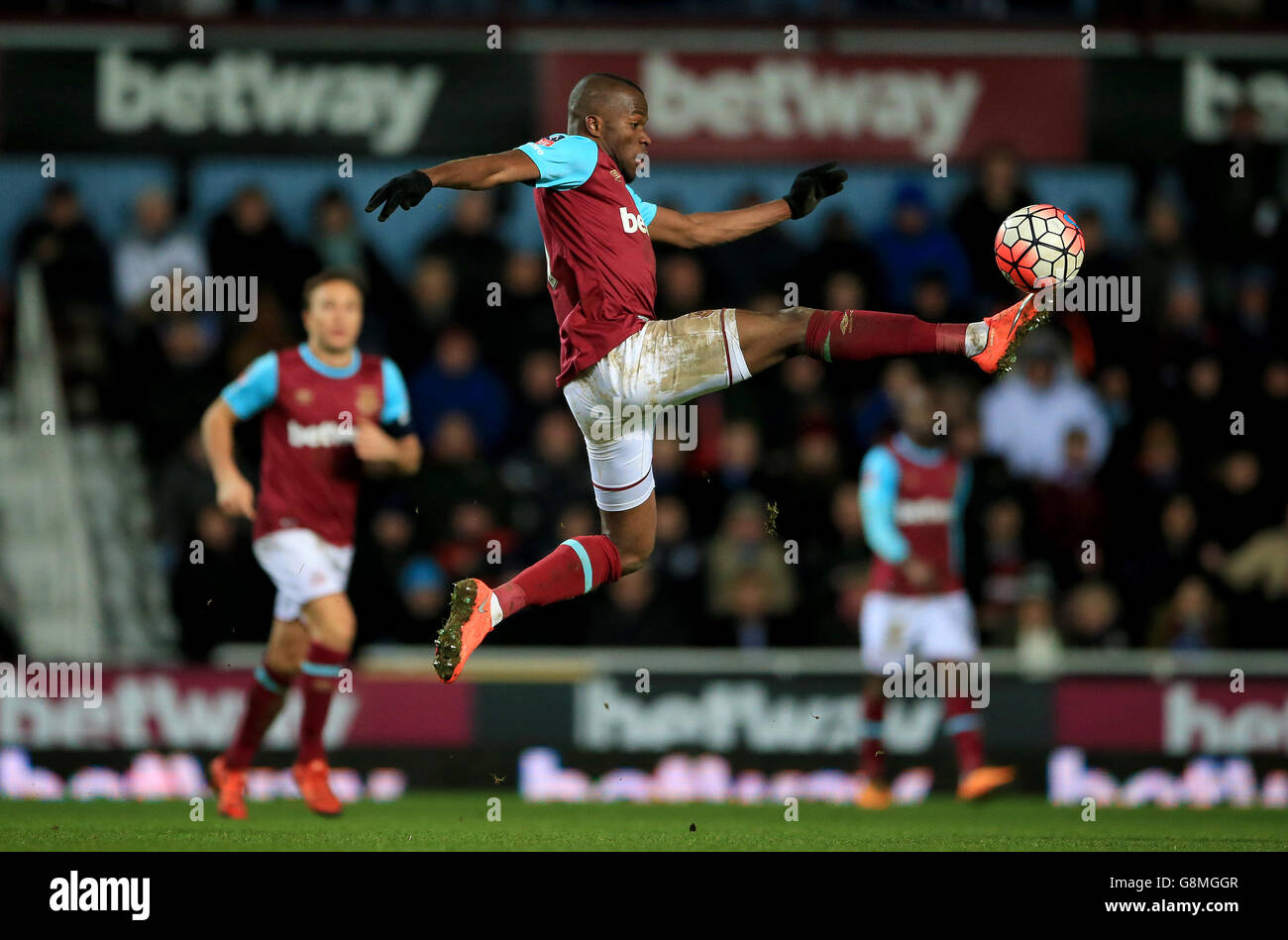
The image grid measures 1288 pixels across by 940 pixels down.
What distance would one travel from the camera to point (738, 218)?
7734mm

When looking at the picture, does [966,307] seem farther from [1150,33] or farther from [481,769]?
[481,769]

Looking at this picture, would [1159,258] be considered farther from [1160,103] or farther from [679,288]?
[679,288]

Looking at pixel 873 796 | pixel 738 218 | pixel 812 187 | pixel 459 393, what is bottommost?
pixel 873 796

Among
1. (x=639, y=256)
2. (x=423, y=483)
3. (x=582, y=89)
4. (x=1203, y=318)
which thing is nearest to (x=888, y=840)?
(x=639, y=256)

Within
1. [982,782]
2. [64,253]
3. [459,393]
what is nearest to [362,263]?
[459,393]

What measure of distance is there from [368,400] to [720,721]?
11.2 ft

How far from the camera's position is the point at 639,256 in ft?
23.6

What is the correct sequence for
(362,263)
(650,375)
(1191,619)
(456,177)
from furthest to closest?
(362,263) < (1191,619) < (650,375) < (456,177)

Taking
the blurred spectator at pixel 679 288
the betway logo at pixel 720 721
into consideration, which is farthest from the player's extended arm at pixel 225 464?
the blurred spectator at pixel 679 288

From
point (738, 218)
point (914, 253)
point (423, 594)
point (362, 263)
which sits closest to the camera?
point (738, 218)

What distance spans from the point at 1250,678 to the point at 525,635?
14.3ft

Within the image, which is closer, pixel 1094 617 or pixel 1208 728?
pixel 1208 728

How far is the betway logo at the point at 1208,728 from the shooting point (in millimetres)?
11008

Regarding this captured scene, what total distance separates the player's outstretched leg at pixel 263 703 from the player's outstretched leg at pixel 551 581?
1453 millimetres
